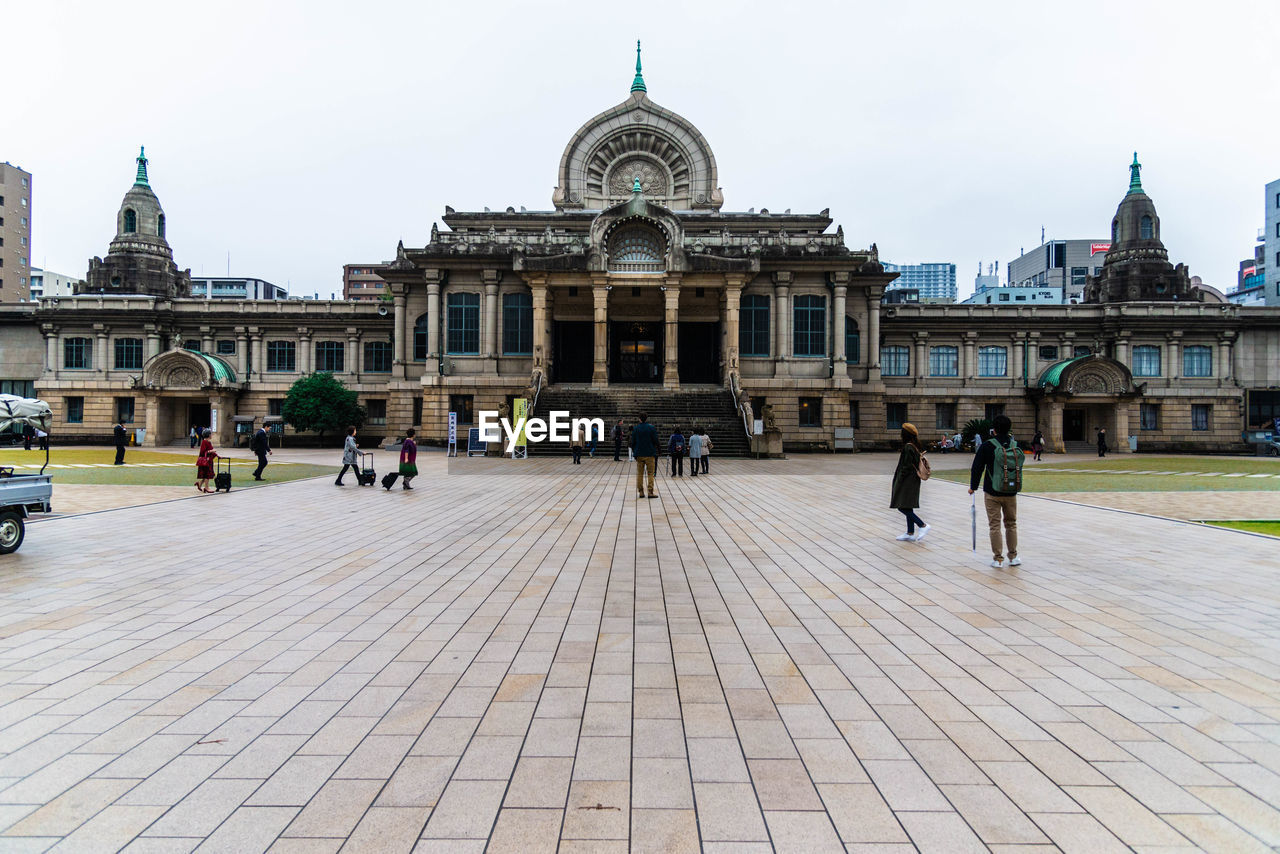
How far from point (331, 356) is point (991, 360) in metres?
47.6

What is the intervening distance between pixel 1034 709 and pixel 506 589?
5494mm

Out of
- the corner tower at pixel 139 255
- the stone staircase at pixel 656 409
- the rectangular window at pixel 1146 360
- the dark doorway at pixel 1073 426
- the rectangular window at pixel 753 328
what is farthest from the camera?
the corner tower at pixel 139 255

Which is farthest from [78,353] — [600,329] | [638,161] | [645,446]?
[645,446]

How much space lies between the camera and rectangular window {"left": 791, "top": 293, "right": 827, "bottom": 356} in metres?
40.9

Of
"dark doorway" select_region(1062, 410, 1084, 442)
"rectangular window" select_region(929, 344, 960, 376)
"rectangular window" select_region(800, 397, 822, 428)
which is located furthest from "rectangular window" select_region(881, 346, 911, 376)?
"dark doorway" select_region(1062, 410, 1084, 442)

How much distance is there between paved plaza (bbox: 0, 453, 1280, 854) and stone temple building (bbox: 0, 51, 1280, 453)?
86.5 feet

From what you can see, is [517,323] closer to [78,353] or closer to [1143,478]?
[1143,478]

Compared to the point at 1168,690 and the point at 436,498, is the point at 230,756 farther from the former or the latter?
the point at 436,498

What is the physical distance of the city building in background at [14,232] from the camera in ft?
263

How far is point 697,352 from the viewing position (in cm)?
4378

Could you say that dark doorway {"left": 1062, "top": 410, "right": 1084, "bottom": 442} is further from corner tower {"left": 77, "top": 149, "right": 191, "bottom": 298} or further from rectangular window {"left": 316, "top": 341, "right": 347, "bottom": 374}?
corner tower {"left": 77, "top": 149, "right": 191, "bottom": 298}

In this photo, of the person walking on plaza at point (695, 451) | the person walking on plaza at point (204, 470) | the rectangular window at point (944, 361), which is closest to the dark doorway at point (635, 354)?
the rectangular window at point (944, 361)

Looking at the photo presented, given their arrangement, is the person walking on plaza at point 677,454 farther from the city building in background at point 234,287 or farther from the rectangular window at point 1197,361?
the city building in background at point 234,287

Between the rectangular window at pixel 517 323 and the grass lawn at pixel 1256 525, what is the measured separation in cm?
3314
